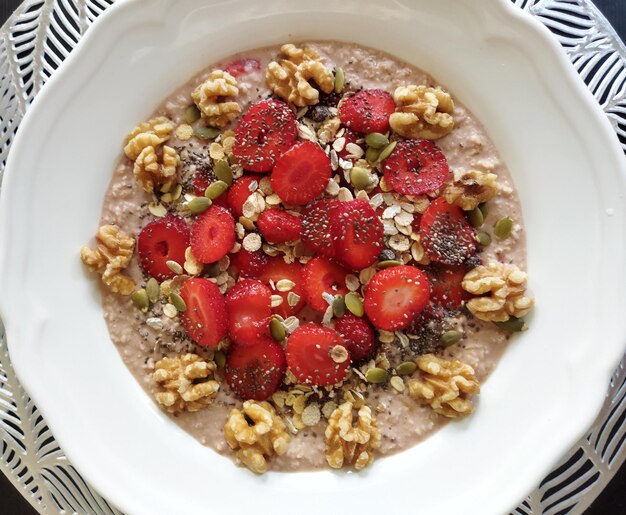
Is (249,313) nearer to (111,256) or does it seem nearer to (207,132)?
(111,256)

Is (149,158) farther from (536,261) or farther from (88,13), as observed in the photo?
(536,261)

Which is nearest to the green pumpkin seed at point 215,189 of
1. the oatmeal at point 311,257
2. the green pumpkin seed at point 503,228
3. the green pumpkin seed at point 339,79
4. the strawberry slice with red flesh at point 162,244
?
the oatmeal at point 311,257

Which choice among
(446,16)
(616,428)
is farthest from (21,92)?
(616,428)

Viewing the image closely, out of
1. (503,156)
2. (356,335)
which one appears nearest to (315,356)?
(356,335)

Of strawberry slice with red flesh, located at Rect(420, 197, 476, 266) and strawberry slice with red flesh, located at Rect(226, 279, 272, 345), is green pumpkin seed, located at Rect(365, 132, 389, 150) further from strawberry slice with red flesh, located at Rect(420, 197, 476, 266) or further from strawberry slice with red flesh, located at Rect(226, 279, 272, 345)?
strawberry slice with red flesh, located at Rect(226, 279, 272, 345)

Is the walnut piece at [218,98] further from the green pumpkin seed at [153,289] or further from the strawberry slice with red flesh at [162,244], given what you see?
the green pumpkin seed at [153,289]

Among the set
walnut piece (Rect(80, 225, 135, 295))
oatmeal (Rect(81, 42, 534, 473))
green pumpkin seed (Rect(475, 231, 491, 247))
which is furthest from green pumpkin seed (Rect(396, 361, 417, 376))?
walnut piece (Rect(80, 225, 135, 295))
